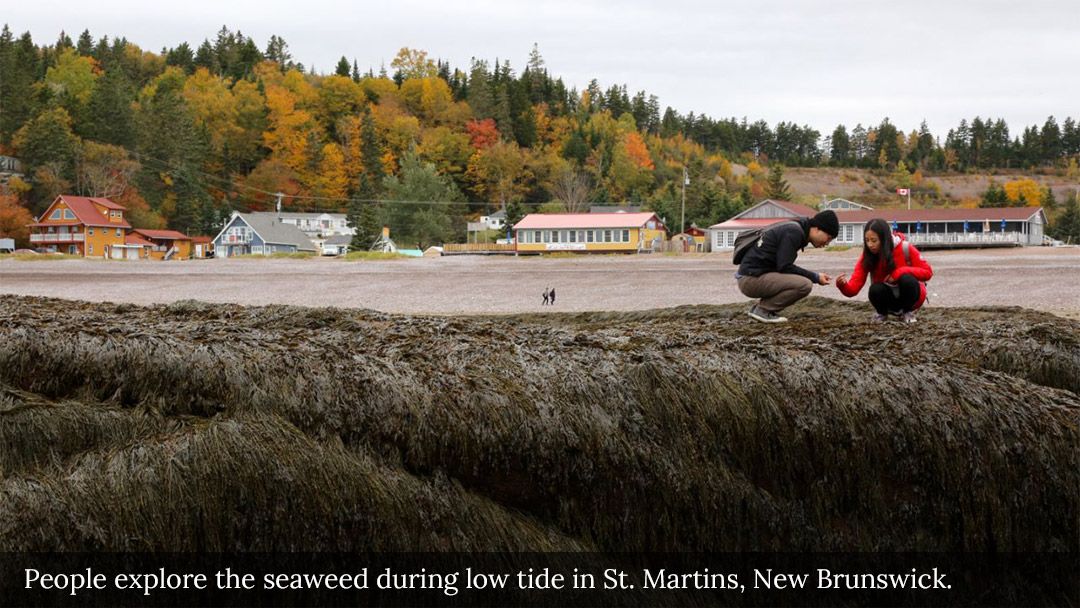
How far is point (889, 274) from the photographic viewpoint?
6148 millimetres

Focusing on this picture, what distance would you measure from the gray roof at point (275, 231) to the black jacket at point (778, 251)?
7568cm

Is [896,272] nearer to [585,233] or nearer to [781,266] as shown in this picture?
[781,266]

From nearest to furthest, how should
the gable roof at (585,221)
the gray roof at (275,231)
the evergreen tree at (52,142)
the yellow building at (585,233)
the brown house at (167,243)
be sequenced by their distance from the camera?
the gable roof at (585,221)
the yellow building at (585,233)
the brown house at (167,243)
the evergreen tree at (52,142)
the gray roof at (275,231)

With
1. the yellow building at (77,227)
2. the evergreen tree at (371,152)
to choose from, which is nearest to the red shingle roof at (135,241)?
the yellow building at (77,227)

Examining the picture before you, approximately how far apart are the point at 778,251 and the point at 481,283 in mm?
15883

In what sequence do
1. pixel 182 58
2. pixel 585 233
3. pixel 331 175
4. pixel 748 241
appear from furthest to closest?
1. pixel 182 58
2. pixel 331 175
3. pixel 585 233
4. pixel 748 241

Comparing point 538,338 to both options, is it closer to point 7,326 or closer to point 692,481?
point 692,481

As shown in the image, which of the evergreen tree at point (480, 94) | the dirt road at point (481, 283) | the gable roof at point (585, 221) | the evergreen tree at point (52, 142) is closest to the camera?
the dirt road at point (481, 283)

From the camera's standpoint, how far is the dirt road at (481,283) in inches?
633

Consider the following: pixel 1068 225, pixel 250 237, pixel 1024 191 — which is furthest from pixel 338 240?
pixel 1024 191

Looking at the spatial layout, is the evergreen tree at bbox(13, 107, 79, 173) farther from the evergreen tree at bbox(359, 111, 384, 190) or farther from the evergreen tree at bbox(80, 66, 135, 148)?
the evergreen tree at bbox(359, 111, 384, 190)

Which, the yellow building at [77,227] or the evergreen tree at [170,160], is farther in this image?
the evergreen tree at [170,160]

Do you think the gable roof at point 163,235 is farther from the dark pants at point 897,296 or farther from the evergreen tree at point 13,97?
the dark pants at point 897,296

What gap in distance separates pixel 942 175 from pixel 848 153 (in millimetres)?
29844
